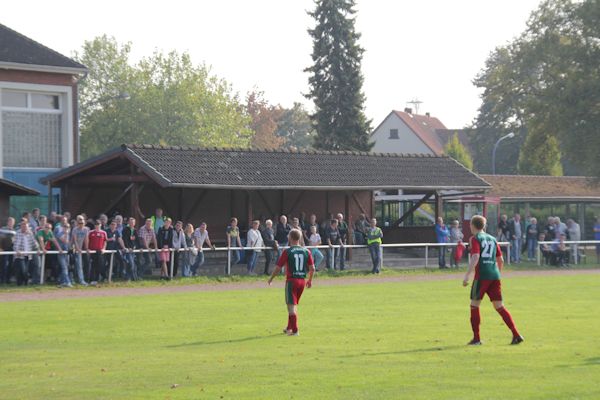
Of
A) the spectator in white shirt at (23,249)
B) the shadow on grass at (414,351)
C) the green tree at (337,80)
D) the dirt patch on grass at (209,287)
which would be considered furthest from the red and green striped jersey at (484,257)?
the green tree at (337,80)

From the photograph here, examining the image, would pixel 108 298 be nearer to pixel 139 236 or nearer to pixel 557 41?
pixel 139 236

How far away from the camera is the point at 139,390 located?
11875mm

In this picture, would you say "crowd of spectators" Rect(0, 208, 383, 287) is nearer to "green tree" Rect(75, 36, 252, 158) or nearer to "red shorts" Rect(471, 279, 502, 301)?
"red shorts" Rect(471, 279, 502, 301)

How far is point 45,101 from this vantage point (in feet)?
134

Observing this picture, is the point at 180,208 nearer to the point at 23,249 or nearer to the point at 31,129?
the point at 31,129

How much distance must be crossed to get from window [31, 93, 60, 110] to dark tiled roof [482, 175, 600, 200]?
76.8 feet

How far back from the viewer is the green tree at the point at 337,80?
6569 centimetres

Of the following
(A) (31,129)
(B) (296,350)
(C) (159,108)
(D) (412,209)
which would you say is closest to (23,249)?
(A) (31,129)

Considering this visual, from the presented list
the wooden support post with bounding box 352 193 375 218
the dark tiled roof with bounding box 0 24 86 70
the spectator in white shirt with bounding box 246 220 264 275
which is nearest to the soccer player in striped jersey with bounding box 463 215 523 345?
the spectator in white shirt with bounding box 246 220 264 275

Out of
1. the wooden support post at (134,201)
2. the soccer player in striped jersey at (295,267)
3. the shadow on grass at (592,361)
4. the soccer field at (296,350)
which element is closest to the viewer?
the soccer field at (296,350)

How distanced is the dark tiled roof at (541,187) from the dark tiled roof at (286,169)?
13174 mm

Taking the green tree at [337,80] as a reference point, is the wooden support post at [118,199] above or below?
below

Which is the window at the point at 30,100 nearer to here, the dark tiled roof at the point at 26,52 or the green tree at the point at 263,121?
the dark tiled roof at the point at 26,52

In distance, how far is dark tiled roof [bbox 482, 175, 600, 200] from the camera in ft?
188
